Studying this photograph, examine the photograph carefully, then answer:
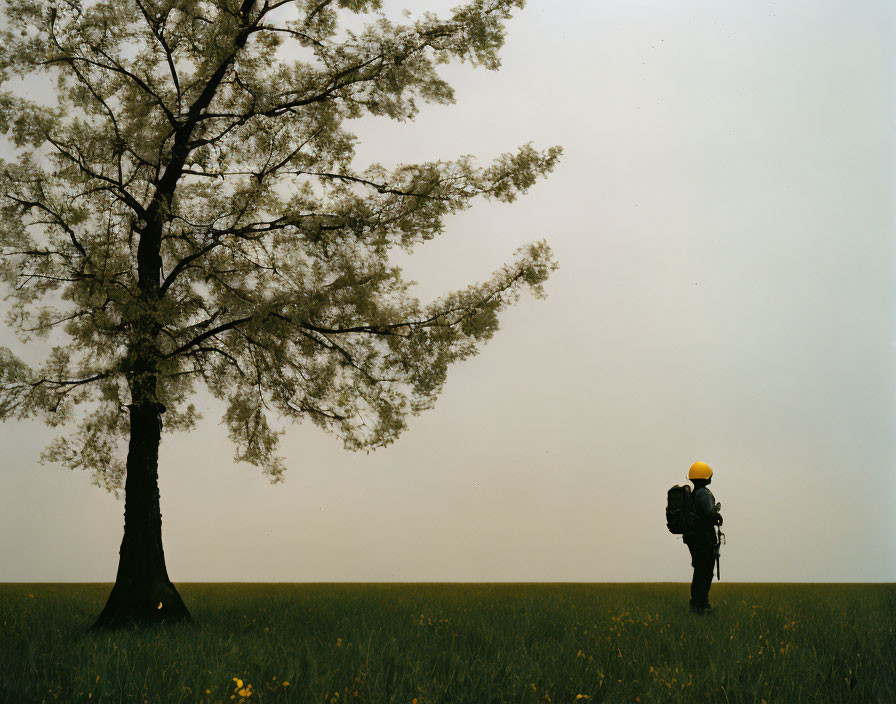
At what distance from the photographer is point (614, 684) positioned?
273 inches

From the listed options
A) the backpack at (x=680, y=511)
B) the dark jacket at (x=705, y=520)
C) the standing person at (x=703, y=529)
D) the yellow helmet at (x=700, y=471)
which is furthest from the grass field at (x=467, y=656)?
the yellow helmet at (x=700, y=471)

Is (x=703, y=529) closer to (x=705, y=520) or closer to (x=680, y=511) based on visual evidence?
(x=705, y=520)

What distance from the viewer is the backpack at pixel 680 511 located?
11703mm

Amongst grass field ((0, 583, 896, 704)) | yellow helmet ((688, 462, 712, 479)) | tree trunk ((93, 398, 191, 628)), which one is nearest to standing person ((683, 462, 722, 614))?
yellow helmet ((688, 462, 712, 479))

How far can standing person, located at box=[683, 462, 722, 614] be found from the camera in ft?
38.5

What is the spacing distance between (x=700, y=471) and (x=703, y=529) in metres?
1.02

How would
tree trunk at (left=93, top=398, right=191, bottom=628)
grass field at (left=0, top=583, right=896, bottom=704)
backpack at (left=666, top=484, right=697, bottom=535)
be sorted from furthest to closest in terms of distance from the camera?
backpack at (left=666, top=484, right=697, bottom=535), tree trunk at (left=93, top=398, right=191, bottom=628), grass field at (left=0, top=583, right=896, bottom=704)

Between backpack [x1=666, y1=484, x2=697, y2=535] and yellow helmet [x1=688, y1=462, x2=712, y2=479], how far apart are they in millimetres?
305

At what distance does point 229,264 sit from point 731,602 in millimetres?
12330

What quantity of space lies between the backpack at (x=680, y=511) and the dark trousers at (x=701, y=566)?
0.35 m

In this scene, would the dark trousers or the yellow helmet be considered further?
the yellow helmet

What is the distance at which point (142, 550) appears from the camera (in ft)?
38.4

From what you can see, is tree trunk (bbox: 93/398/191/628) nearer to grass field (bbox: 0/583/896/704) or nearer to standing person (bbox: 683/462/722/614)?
grass field (bbox: 0/583/896/704)

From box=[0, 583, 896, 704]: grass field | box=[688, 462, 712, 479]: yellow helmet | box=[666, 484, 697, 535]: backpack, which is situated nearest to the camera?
box=[0, 583, 896, 704]: grass field
